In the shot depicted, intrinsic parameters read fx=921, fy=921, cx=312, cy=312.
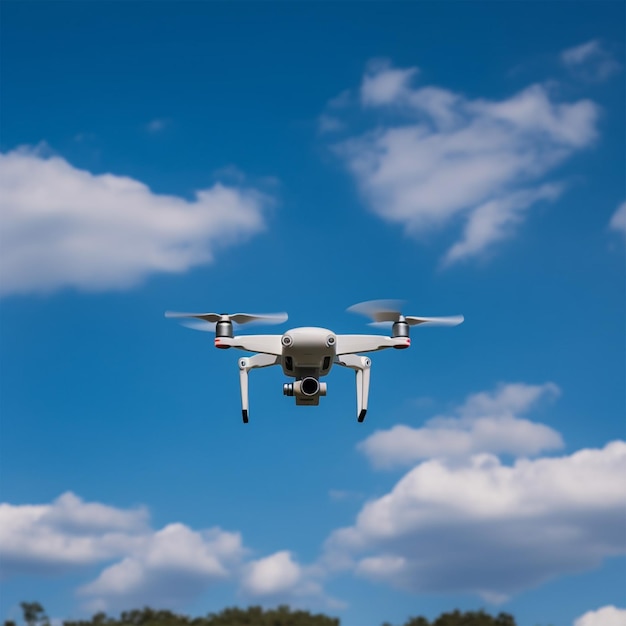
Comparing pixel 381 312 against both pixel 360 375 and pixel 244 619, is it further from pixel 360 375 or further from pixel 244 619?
pixel 244 619

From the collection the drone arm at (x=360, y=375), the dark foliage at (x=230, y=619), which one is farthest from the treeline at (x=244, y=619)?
the drone arm at (x=360, y=375)

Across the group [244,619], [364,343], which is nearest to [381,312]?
[364,343]

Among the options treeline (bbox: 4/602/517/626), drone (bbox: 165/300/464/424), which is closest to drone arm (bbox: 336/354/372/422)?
drone (bbox: 165/300/464/424)

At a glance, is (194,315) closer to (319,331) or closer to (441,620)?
(319,331)

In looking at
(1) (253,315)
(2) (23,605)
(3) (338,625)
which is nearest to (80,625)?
(2) (23,605)

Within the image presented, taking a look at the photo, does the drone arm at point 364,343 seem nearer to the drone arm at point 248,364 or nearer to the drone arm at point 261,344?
the drone arm at point 261,344

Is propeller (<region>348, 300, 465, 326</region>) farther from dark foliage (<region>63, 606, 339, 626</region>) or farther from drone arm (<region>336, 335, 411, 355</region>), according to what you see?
dark foliage (<region>63, 606, 339, 626</region>)
